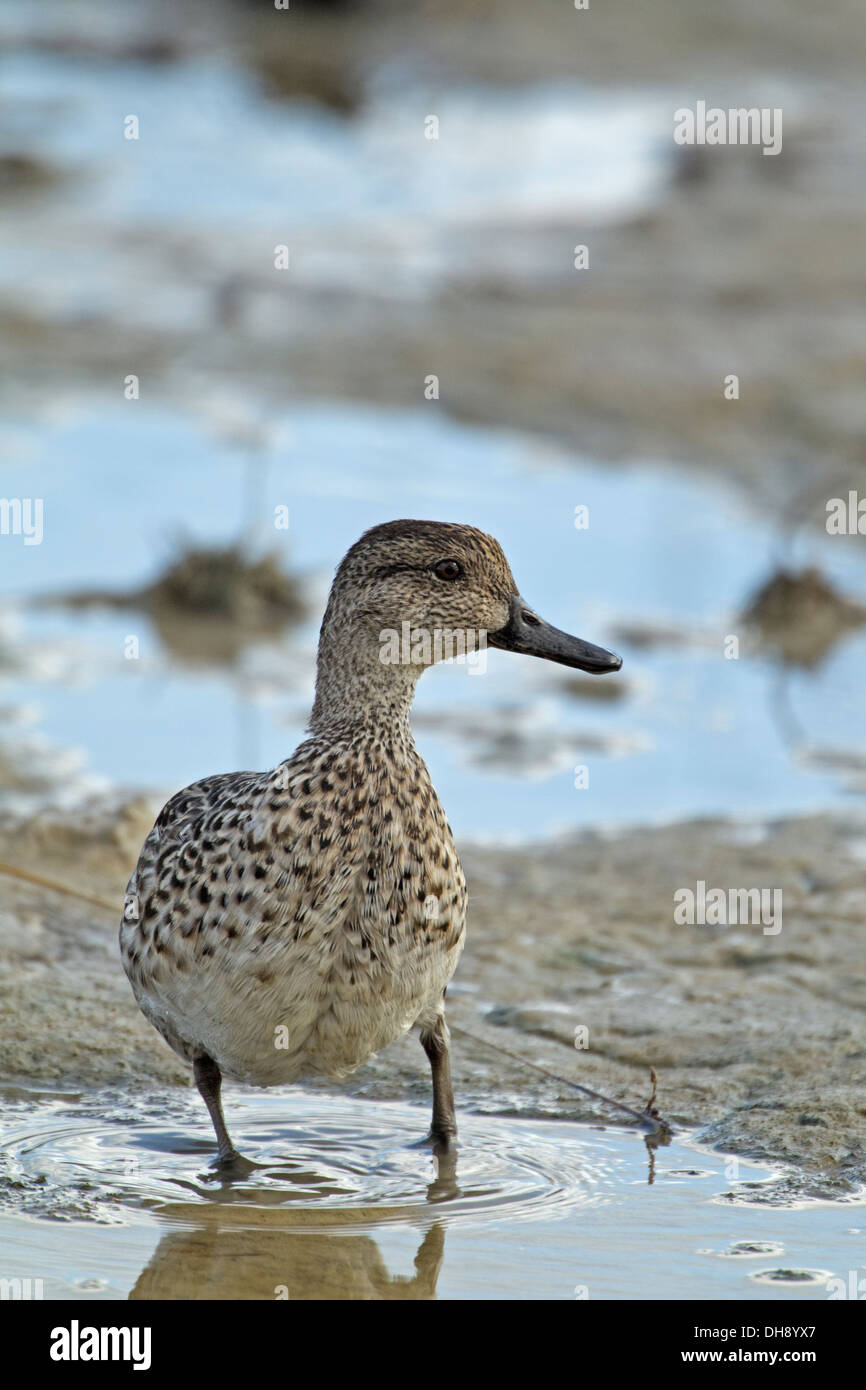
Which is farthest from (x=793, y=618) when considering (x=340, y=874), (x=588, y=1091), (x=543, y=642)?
(x=340, y=874)

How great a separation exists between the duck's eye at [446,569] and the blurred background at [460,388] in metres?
2.62

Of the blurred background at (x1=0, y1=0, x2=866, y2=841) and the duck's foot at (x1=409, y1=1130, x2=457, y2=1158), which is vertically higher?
the blurred background at (x1=0, y1=0, x2=866, y2=841)

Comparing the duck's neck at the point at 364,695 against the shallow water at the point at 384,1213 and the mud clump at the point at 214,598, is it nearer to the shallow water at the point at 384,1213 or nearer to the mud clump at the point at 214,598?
the shallow water at the point at 384,1213

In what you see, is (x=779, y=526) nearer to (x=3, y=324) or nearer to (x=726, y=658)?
(x=726, y=658)

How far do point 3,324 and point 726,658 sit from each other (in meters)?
6.17

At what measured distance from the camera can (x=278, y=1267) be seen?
164 inches

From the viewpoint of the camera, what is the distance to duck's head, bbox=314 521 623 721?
477cm

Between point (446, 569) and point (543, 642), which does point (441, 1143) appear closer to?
point (543, 642)

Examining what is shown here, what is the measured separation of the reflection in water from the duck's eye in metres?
1.55

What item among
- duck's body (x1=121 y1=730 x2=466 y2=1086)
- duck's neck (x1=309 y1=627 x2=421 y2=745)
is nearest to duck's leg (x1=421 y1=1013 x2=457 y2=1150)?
duck's body (x1=121 y1=730 x2=466 y2=1086)

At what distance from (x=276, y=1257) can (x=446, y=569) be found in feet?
5.44

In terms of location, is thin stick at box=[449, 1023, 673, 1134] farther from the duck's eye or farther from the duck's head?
the duck's eye

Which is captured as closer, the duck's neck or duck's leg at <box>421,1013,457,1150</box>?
the duck's neck
